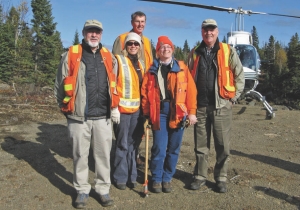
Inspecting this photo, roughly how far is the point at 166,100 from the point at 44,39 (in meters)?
36.6

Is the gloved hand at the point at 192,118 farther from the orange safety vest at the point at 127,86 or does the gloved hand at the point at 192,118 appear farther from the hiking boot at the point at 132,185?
the hiking boot at the point at 132,185

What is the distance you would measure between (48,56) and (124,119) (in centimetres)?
3614

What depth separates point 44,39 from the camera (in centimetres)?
3831

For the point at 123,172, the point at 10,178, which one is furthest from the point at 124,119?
the point at 10,178

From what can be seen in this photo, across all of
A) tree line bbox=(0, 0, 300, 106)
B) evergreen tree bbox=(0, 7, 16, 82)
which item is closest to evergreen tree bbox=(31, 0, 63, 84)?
tree line bbox=(0, 0, 300, 106)

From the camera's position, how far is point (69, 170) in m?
6.02

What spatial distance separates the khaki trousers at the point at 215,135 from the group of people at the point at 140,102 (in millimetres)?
15

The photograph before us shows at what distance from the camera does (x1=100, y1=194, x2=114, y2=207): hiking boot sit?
454 cm

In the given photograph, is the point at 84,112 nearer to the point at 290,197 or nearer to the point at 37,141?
the point at 290,197

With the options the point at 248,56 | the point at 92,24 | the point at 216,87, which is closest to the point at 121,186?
the point at 216,87

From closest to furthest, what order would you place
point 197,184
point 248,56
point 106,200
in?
point 106,200 → point 197,184 → point 248,56

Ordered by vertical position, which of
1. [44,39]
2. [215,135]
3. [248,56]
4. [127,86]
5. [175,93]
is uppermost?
[44,39]

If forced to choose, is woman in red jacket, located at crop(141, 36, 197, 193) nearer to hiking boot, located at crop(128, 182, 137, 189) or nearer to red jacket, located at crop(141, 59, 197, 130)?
red jacket, located at crop(141, 59, 197, 130)

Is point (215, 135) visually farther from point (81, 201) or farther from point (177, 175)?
point (81, 201)
